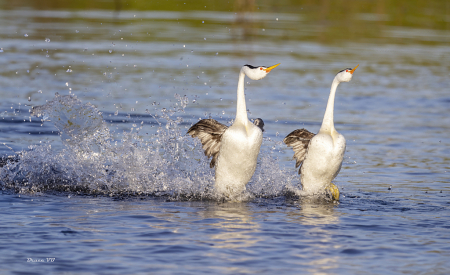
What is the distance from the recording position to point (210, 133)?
10.7 metres

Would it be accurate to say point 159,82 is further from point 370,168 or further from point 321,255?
point 321,255

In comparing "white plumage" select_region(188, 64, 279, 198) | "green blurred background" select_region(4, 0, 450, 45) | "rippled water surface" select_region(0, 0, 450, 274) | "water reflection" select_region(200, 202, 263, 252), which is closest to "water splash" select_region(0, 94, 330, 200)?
"rippled water surface" select_region(0, 0, 450, 274)

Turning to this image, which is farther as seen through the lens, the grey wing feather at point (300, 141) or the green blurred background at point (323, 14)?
the green blurred background at point (323, 14)

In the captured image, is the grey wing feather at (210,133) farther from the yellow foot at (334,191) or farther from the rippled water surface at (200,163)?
the yellow foot at (334,191)

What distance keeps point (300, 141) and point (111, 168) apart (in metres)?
3.43

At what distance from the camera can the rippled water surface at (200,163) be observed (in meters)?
7.94

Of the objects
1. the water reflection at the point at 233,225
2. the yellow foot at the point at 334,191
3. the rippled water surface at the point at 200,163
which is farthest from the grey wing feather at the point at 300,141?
the water reflection at the point at 233,225

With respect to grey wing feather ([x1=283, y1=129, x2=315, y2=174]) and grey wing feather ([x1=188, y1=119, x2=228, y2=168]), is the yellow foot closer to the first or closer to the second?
grey wing feather ([x1=283, y1=129, x2=315, y2=174])

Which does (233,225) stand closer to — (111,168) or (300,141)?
(300,141)

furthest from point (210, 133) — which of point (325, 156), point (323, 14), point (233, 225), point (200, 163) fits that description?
point (323, 14)

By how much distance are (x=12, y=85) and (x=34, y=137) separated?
20.5 ft

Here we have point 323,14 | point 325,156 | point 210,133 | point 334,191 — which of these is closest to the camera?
point 325,156

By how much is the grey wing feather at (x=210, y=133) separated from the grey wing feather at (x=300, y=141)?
1.11 meters

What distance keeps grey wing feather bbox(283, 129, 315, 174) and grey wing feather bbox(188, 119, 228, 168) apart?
111 cm
